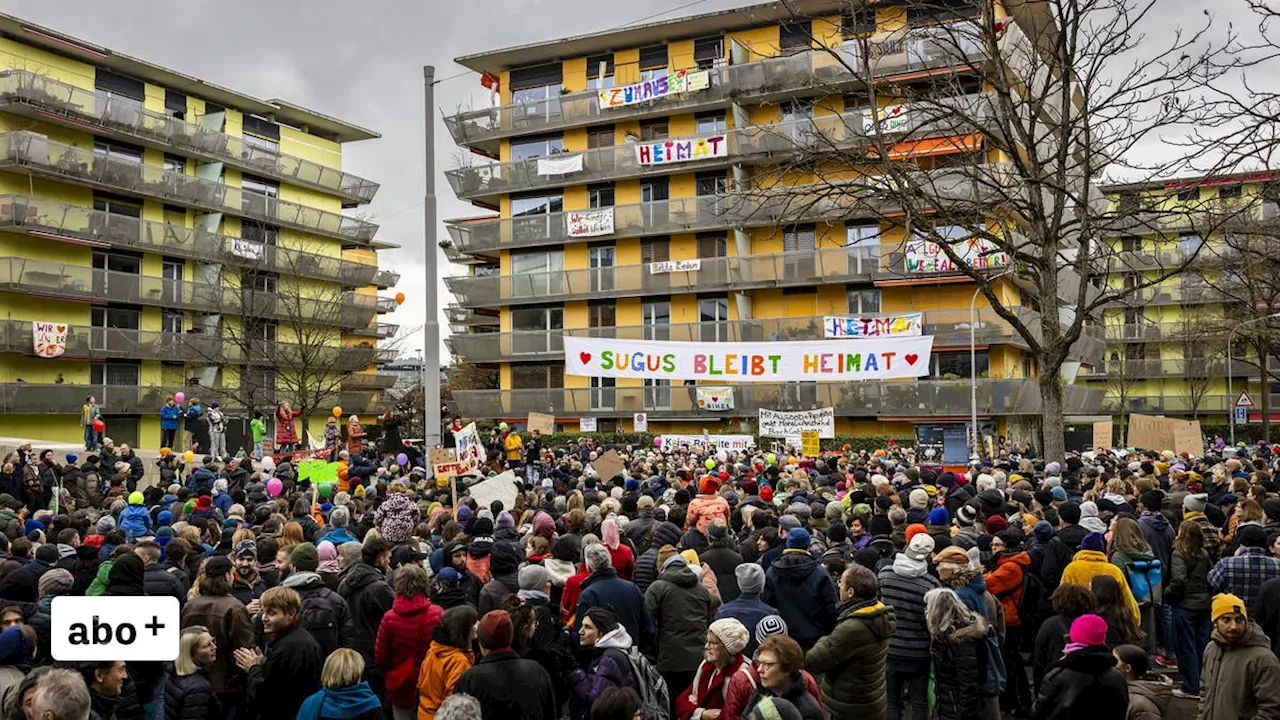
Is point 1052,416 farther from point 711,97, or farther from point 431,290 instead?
point 711,97

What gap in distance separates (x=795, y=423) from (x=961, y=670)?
19.3 m

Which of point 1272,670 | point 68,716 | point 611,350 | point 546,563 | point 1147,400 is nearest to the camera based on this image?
point 68,716

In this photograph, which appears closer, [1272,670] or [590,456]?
[1272,670]

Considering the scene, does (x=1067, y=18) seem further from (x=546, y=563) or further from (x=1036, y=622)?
(x=546, y=563)

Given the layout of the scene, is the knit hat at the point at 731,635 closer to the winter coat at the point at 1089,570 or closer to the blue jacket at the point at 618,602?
the blue jacket at the point at 618,602

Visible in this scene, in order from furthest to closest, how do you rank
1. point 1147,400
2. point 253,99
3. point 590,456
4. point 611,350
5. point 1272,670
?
point 1147,400
point 253,99
point 590,456
point 611,350
point 1272,670

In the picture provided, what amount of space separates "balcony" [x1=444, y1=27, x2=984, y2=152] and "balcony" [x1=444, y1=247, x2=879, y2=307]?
6.71 metres

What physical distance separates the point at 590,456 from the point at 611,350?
336cm

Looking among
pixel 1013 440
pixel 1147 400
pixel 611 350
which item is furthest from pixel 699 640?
pixel 1147 400

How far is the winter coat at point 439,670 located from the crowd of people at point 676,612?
2 cm

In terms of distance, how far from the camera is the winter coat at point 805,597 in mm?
8375

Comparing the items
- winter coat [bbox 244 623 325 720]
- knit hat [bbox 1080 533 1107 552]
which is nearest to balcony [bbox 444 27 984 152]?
knit hat [bbox 1080 533 1107 552]

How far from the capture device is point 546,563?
893 cm

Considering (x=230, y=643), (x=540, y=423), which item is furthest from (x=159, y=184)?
(x=230, y=643)
